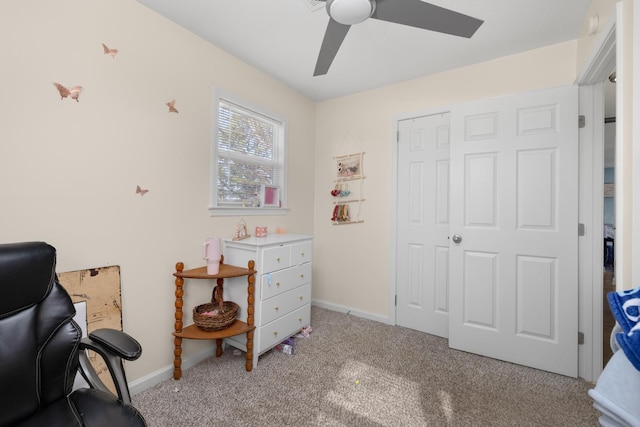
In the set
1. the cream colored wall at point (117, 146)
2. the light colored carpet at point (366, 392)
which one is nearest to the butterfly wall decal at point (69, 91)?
the cream colored wall at point (117, 146)

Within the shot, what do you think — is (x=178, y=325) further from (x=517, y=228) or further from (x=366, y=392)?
(x=517, y=228)

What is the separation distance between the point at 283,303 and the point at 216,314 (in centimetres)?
54

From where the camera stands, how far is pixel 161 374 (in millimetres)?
1900

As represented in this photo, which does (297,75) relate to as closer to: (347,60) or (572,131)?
(347,60)

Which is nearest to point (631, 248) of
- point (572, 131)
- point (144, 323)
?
point (572, 131)

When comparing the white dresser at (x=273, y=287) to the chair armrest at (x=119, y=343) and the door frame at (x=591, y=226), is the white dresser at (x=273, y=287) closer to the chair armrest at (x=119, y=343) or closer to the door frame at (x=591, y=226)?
the chair armrest at (x=119, y=343)

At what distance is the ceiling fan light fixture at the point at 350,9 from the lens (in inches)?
56.7

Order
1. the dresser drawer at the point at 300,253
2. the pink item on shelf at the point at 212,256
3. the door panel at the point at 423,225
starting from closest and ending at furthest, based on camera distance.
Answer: the pink item on shelf at the point at 212,256 < the dresser drawer at the point at 300,253 < the door panel at the point at 423,225

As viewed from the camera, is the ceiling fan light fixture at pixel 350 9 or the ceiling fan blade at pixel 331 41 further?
the ceiling fan blade at pixel 331 41

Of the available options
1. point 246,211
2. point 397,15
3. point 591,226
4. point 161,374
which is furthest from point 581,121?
point 161,374

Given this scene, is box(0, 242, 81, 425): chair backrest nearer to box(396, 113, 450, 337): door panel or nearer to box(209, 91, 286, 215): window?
box(209, 91, 286, 215): window

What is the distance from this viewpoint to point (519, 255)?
2189 millimetres

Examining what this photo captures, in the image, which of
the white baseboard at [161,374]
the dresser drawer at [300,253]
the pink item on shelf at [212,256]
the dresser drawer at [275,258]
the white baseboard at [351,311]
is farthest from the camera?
the white baseboard at [351,311]

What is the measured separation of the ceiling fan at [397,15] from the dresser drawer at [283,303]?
1.93m
